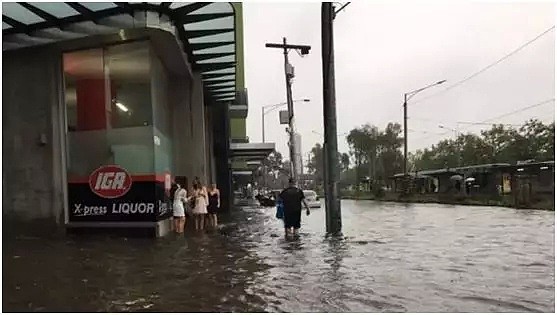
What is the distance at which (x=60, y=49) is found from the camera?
16.7 m

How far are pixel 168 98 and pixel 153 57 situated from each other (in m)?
3.75

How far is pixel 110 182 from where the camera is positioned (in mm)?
16500

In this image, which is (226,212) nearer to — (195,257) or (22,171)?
(22,171)

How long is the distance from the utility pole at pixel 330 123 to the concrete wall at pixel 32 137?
6608mm

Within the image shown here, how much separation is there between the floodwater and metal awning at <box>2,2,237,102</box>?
4.77 metres

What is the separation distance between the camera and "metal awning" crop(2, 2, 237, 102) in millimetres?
14500

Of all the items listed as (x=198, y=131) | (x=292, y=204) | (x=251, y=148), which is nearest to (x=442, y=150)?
(x=251, y=148)

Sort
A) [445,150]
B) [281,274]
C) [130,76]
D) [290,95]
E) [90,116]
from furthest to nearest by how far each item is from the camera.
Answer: [445,150] → [290,95] → [130,76] → [90,116] → [281,274]

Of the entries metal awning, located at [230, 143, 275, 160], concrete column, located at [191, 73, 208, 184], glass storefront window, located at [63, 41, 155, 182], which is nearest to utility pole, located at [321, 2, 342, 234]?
glass storefront window, located at [63, 41, 155, 182]

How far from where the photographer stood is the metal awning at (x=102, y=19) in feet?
47.6

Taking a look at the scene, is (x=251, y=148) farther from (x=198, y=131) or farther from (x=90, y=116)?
(x=90, y=116)

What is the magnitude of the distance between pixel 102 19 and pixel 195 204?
5.65 meters

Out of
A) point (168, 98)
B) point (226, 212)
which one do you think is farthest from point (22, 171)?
point (226, 212)

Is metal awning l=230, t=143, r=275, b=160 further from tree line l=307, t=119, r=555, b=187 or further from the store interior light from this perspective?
the store interior light
